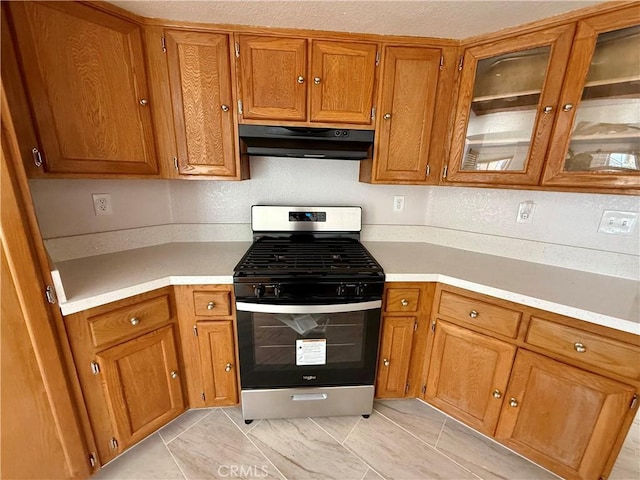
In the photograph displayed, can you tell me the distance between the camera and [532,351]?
3.88 feet

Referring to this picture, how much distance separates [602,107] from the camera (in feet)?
3.77

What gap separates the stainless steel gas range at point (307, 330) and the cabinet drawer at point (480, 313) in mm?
374

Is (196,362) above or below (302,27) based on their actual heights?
below

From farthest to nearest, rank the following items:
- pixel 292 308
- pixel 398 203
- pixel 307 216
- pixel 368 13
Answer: pixel 398 203 < pixel 307 216 < pixel 292 308 < pixel 368 13

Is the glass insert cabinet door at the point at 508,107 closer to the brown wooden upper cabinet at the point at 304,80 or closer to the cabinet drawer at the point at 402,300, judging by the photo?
the brown wooden upper cabinet at the point at 304,80

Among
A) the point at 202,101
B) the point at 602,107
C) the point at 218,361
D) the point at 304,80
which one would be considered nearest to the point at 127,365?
the point at 218,361

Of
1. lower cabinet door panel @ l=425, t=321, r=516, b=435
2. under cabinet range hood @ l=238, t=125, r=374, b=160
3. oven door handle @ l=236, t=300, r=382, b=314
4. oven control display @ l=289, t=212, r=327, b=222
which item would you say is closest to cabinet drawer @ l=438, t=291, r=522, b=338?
lower cabinet door panel @ l=425, t=321, r=516, b=435

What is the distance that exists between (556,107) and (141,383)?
239 centimetres

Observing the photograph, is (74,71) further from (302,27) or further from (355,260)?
(355,260)

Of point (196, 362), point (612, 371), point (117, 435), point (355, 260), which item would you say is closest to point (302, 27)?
point (355, 260)

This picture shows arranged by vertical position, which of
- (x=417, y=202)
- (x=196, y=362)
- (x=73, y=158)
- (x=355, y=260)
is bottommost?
(x=196, y=362)

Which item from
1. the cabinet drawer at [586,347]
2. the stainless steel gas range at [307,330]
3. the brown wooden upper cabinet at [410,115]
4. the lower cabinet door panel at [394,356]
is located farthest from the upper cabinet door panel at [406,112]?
the cabinet drawer at [586,347]

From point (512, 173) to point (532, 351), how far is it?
0.88m

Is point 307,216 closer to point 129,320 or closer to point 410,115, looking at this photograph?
point 410,115
